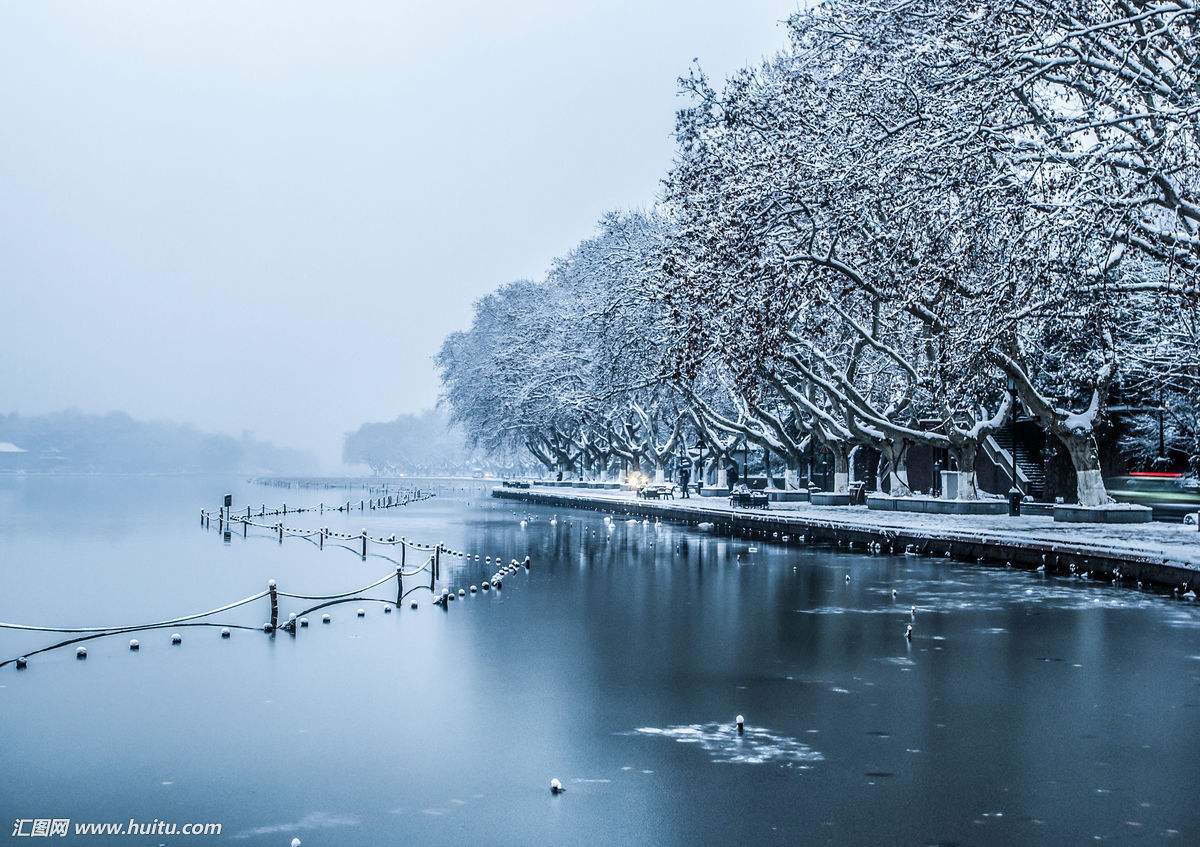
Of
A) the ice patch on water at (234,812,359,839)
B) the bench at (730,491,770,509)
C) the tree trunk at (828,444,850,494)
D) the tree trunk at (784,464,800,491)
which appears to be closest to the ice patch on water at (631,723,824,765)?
the ice patch on water at (234,812,359,839)

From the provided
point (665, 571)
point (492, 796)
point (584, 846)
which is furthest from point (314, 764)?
point (665, 571)

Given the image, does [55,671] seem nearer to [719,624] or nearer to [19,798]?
[19,798]

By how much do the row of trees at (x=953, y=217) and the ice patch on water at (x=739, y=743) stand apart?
47.4ft

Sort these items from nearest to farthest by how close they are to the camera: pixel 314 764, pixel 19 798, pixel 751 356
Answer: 1. pixel 19 798
2. pixel 314 764
3. pixel 751 356

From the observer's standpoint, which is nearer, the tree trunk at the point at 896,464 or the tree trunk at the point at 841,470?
the tree trunk at the point at 896,464

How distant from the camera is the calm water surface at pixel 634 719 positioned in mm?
6926

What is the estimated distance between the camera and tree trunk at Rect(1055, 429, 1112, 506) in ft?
113

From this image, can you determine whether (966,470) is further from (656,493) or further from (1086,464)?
(656,493)

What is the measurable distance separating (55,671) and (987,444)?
37.5 meters

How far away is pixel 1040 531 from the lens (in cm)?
2938

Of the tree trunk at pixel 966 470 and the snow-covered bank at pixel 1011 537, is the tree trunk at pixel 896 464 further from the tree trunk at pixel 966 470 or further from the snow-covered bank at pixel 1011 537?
the tree trunk at pixel 966 470

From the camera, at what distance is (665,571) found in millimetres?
24078

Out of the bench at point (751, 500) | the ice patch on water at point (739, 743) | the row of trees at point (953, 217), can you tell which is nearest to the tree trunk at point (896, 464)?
the row of trees at point (953, 217)

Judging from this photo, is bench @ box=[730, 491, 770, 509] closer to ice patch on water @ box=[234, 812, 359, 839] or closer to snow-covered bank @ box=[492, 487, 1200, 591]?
snow-covered bank @ box=[492, 487, 1200, 591]
